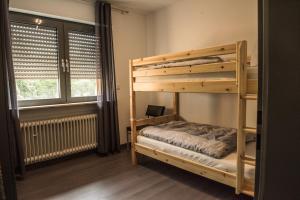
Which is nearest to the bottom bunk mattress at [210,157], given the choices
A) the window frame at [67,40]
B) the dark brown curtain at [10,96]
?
the window frame at [67,40]

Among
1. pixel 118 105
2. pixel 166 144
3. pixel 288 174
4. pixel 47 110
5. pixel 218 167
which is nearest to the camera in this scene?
pixel 288 174

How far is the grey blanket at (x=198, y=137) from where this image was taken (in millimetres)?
2109

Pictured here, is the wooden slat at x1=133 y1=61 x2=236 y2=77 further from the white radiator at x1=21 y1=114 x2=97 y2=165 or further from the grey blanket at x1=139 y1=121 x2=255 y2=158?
the white radiator at x1=21 y1=114 x2=97 y2=165

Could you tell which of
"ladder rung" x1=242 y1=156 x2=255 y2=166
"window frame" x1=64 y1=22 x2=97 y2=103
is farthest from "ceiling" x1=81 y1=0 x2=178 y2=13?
"ladder rung" x1=242 y1=156 x2=255 y2=166

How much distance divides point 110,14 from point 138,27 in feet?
2.36

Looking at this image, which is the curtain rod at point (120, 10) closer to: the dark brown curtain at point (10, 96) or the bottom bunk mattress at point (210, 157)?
the dark brown curtain at point (10, 96)

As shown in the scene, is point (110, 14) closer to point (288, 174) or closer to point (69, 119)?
point (69, 119)

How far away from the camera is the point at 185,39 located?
3.39m

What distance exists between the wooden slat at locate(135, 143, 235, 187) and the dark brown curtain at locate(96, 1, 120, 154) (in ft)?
2.46

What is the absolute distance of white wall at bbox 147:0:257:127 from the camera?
104 inches

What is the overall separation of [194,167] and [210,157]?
23 centimetres

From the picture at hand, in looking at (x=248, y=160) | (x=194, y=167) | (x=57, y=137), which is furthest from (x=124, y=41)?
(x=248, y=160)

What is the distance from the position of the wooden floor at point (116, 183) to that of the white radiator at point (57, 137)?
8.6 inches

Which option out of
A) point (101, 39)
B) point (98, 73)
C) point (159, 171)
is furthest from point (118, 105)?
point (159, 171)
